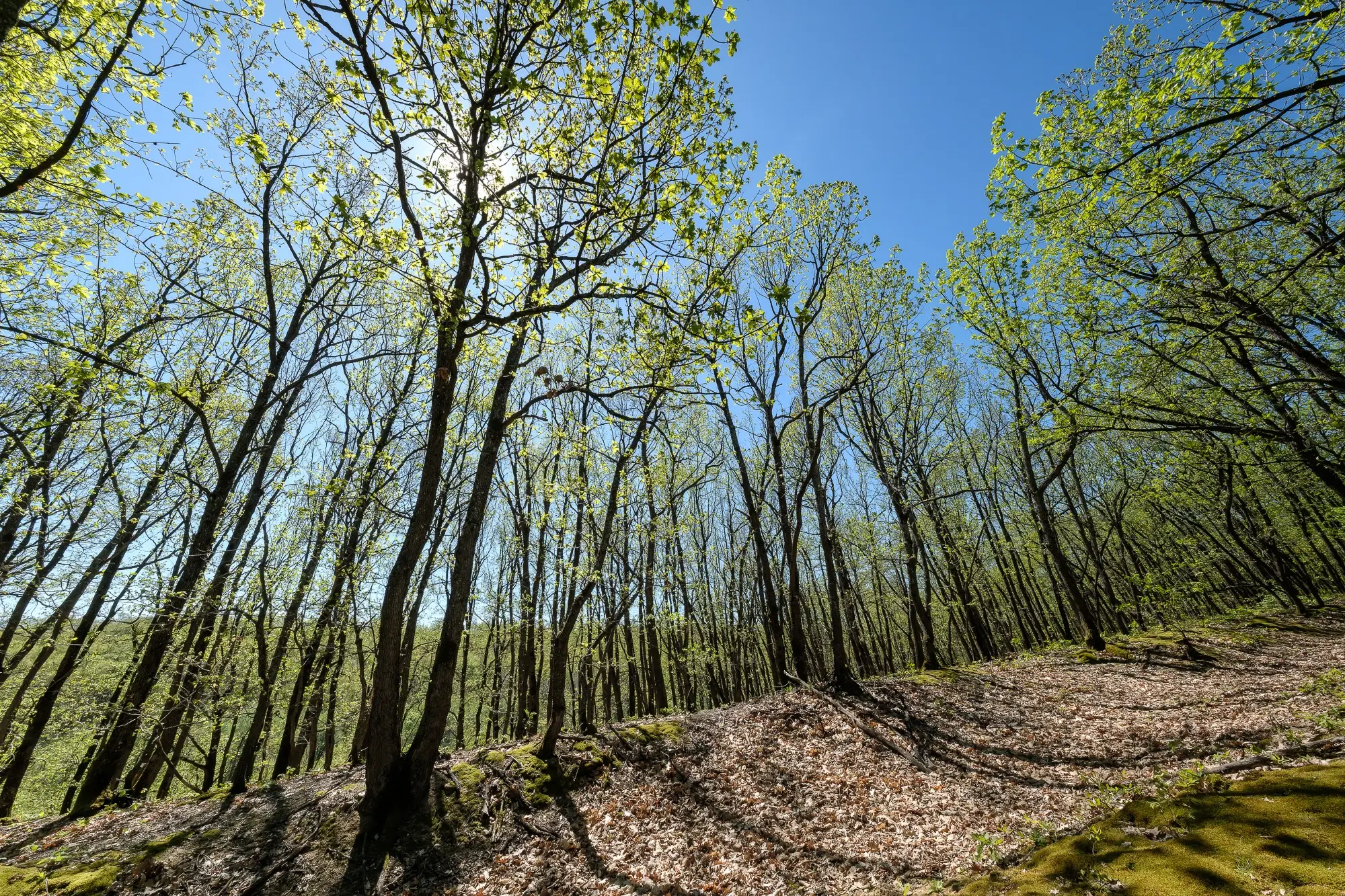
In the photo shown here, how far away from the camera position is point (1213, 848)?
3.94 meters

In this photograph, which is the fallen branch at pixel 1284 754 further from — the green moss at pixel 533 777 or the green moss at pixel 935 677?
the green moss at pixel 533 777

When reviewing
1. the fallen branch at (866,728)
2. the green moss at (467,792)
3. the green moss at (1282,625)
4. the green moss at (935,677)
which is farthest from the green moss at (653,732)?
the green moss at (1282,625)

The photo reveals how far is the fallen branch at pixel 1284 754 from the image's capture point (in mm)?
5605

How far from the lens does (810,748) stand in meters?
9.69

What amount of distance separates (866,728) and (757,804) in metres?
3.33

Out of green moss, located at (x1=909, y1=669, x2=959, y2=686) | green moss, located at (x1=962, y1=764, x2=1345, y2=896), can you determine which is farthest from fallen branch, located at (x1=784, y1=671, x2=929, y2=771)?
green moss, located at (x1=962, y1=764, x2=1345, y2=896)

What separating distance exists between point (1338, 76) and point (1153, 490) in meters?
16.1

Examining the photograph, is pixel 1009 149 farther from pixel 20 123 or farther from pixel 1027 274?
pixel 20 123

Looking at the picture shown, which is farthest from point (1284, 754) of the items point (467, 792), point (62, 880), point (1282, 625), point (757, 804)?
point (1282, 625)

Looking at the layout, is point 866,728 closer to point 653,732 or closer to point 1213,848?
point 653,732

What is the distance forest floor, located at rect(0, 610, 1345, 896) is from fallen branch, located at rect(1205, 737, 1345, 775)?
0.16m

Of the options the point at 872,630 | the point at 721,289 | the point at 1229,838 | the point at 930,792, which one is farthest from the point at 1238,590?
the point at 721,289

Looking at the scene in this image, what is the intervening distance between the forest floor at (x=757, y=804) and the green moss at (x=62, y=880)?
0.03m

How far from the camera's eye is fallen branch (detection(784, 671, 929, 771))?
8.91 metres
